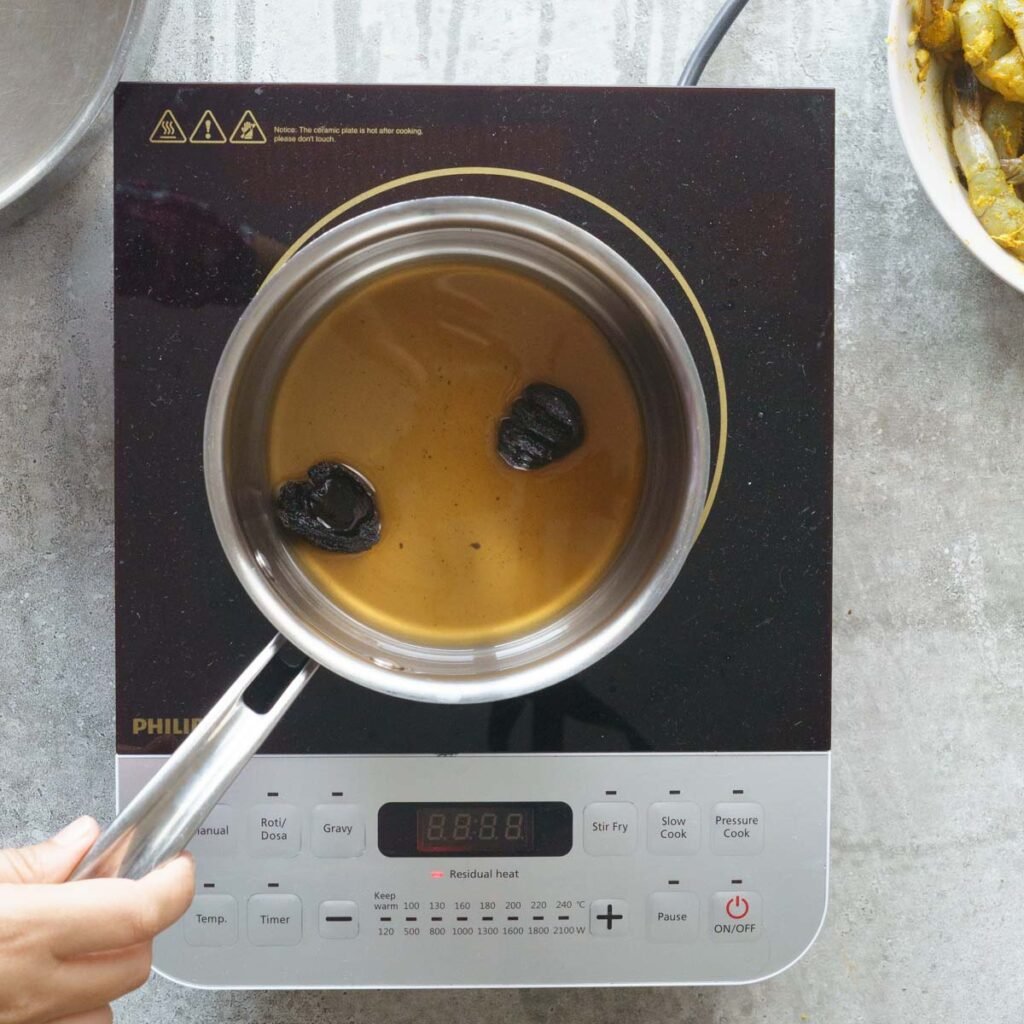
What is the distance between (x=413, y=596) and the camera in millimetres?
583

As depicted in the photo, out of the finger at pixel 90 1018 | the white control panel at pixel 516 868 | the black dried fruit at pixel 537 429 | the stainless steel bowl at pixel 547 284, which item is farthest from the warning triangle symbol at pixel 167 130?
the finger at pixel 90 1018

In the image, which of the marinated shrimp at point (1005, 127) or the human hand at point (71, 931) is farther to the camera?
the marinated shrimp at point (1005, 127)

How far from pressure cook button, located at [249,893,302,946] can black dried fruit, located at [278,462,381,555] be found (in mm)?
203

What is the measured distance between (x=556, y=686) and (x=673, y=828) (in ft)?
0.35

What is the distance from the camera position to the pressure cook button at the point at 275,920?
564 millimetres

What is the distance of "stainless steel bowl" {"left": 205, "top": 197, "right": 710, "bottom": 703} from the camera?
1.56ft

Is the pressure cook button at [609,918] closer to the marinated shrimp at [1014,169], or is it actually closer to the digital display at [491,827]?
the digital display at [491,827]

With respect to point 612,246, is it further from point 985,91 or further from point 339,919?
point 339,919

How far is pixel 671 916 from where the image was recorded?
0.57 m

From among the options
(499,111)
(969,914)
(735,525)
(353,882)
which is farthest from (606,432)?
(969,914)

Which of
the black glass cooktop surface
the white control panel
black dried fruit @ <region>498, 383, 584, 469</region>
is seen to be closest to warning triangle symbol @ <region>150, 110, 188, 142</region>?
the black glass cooktop surface

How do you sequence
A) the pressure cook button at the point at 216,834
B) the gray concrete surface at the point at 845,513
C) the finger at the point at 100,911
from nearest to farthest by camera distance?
1. the finger at the point at 100,911
2. the pressure cook button at the point at 216,834
3. the gray concrete surface at the point at 845,513

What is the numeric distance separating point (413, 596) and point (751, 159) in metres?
0.32

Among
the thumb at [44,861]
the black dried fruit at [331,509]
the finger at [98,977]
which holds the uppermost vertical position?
the black dried fruit at [331,509]
